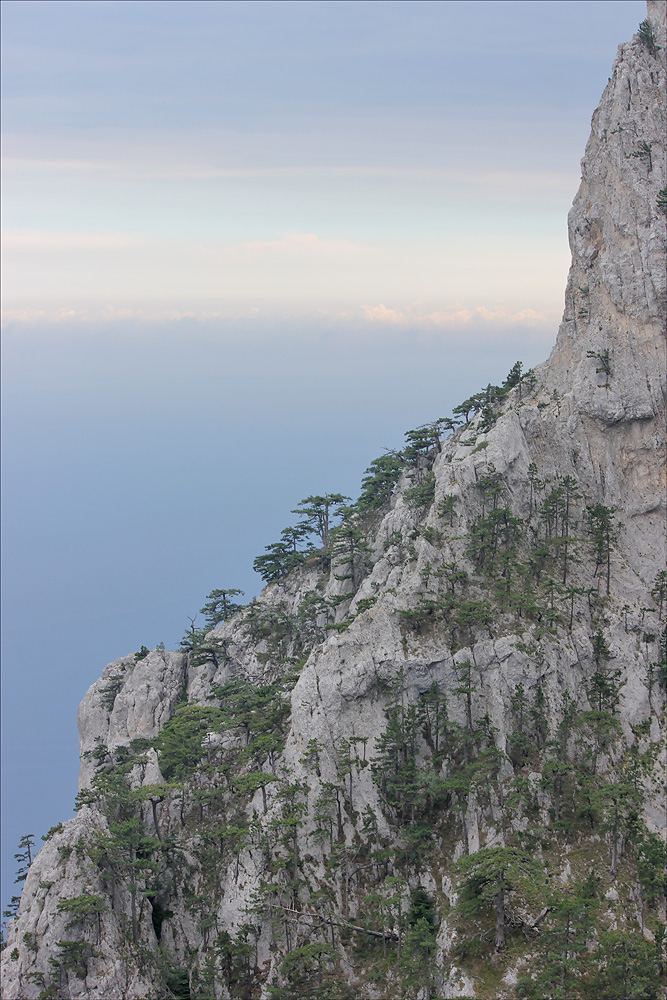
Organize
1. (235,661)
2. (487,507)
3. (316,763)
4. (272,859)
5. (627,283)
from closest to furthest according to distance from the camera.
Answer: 1. (272,859)
2. (316,763)
3. (487,507)
4. (627,283)
5. (235,661)

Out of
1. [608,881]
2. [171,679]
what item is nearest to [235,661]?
[171,679]

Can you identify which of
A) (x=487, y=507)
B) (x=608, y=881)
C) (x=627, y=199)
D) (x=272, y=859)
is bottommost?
(x=608, y=881)

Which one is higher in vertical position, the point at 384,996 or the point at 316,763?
the point at 316,763

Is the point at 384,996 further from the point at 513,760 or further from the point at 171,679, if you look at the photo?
the point at 171,679

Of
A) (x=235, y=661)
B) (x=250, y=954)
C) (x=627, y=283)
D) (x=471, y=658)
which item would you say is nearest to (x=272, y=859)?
(x=250, y=954)

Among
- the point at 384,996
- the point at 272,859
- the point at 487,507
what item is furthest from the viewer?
the point at 487,507

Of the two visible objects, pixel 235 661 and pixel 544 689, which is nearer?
pixel 544 689

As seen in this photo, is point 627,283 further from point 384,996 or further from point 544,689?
point 384,996
